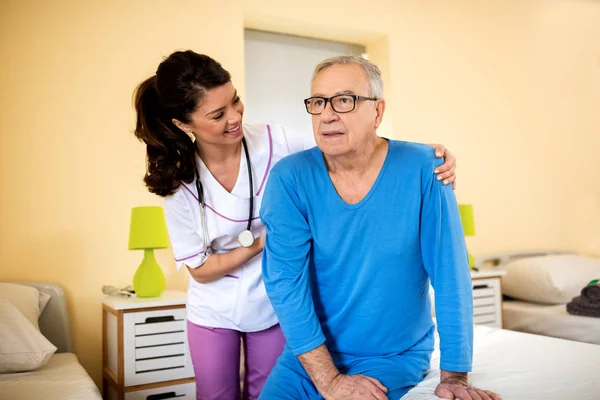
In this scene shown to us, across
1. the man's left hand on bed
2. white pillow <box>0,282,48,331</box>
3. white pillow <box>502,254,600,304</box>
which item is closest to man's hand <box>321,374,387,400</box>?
the man's left hand on bed

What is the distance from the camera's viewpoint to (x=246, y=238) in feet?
5.39

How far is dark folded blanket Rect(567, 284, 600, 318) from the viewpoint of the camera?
9.79ft

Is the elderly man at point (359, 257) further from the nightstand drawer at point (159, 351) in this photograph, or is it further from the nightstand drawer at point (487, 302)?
the nightstand drawer at point (487, 302)

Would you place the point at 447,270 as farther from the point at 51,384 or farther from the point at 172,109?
the point at 51,384

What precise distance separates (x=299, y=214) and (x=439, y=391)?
0.56m

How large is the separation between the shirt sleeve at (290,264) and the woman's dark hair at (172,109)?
12.7 inches

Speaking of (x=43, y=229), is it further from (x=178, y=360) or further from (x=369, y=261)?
(x=369, y=261)

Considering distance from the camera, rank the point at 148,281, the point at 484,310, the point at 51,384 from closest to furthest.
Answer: the point at 51,384
the point at 148,281
the point at 484,310

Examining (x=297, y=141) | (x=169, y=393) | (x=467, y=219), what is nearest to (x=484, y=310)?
(x=467, y=219)

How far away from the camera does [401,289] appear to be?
146 cm

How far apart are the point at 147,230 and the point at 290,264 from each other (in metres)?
1.45

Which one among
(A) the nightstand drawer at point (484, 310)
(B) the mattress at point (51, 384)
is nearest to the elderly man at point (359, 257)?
(B) the mattress at point (51, 384)

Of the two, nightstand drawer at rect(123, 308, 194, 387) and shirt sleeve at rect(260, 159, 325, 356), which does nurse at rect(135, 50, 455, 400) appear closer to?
shirt sleeve at rect(260, 159, 325, 356)

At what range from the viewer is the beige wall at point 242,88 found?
2.89 m
